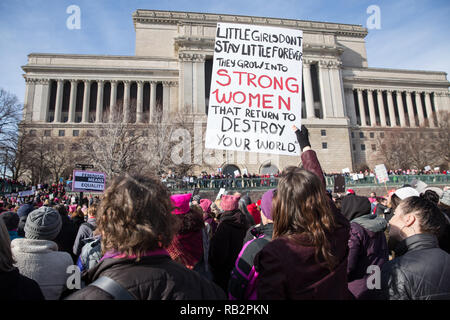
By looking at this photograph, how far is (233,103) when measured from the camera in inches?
204

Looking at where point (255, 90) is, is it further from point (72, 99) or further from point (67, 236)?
point (72, 99)

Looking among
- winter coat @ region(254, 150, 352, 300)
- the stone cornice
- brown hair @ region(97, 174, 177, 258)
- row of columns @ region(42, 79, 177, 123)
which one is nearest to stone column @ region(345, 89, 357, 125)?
the stone cornice

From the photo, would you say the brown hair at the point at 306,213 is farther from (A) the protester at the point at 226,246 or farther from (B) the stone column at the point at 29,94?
(B) the stone column at the point at 29,94

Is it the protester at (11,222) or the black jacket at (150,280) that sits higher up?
the protester at (11,222)

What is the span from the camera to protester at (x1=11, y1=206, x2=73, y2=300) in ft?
8.38

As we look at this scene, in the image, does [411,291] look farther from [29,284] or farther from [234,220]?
[29,284]

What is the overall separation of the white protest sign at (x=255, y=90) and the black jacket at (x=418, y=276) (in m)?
2.94

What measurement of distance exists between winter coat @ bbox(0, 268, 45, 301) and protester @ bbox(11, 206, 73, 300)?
0.87 m

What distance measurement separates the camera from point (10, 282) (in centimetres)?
172

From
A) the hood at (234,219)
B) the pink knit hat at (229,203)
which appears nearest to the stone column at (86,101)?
the pink knit hat at (229,203)

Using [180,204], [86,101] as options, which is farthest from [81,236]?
[86,101]

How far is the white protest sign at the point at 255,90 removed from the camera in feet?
16.5

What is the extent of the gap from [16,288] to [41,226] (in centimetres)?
124

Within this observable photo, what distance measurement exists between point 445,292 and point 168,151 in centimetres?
2598
